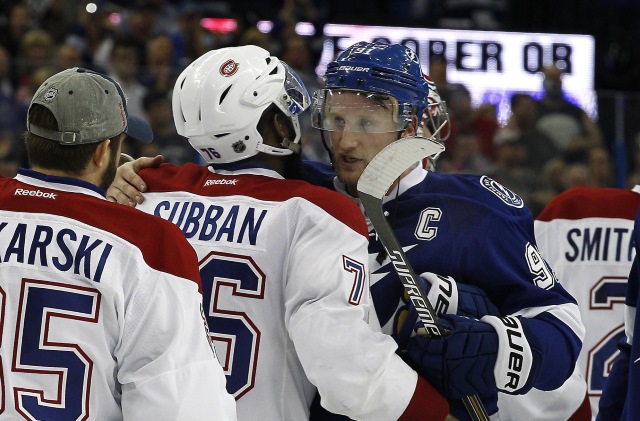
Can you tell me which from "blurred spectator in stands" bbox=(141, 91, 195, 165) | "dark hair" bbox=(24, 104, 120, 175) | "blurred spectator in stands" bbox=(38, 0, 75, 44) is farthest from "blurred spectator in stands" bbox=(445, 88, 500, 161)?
"dark hair" bbox=(24, 104, 120, 175)

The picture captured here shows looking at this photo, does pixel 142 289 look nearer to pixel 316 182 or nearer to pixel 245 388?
pixel 245 388

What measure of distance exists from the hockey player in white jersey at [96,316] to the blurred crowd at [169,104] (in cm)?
351

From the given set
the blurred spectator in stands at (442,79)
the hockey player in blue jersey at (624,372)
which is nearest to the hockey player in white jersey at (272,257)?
the hockey player in blue jersey at (624,372)

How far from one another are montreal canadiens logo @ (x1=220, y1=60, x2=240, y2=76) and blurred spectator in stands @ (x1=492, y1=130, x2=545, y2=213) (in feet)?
12.4

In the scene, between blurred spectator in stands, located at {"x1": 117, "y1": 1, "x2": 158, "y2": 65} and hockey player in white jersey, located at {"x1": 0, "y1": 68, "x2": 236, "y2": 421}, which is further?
blurred spectator in stands, located at {"x1": 117, "y1": 1, "x2": 158, "y2": 65}

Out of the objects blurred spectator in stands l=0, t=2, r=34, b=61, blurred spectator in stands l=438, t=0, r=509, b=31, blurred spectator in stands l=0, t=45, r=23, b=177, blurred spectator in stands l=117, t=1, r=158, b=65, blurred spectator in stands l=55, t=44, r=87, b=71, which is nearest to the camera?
blurred spectator in stands l=0, t=45, r=23, b=177

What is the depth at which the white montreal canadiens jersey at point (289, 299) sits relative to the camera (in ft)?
9.01

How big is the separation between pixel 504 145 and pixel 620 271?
2801 mm

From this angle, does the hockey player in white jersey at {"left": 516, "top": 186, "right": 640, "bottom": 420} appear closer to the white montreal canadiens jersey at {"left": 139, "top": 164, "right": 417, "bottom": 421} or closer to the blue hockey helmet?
the blue hockey helmet

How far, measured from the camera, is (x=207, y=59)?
10.2ft

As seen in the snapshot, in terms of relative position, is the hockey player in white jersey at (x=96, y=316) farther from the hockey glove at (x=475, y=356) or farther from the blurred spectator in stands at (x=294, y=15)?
the blurred spectator in stands at (x=294, y=15)

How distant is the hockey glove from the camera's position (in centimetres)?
288

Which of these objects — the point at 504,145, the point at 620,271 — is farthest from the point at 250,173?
the point at 504,145

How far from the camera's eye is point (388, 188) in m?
2.94
